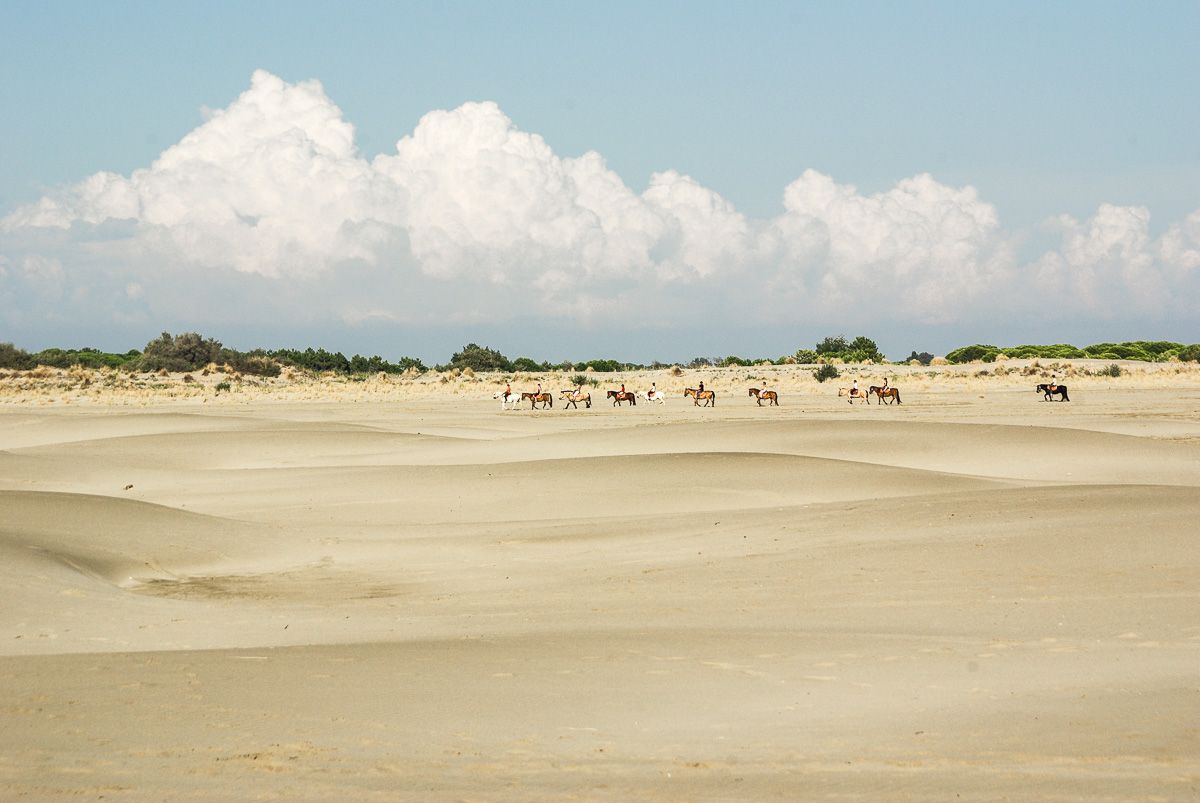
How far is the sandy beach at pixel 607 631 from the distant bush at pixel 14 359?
64.6 metres

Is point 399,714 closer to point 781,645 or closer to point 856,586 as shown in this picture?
point 781,645

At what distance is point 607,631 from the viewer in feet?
30.8

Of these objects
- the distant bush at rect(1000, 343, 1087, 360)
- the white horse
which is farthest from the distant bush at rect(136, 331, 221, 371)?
the distant bush at rect(1000, 343, 1087, 360)

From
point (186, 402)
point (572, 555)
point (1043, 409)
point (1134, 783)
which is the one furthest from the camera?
point (186, 402)

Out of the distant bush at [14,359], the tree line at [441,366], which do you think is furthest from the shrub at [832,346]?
the distant bush at [14,359]

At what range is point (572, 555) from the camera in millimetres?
14391

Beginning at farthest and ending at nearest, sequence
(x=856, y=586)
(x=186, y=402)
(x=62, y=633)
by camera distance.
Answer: (x=186, y=402) → (x=856, y=586) → (x=62, y=633)

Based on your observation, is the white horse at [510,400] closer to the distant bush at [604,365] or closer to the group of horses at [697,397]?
the group of horses at [697,397]

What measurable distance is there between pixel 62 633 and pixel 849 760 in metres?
6.09

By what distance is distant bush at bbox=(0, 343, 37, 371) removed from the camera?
82.2 metres

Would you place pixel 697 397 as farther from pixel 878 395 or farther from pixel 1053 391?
pixel 1053 391

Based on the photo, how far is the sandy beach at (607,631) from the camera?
577cm

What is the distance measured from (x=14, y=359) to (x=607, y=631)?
84.3m

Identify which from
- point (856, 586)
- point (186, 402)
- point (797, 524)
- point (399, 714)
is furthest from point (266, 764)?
point (186, 402)
